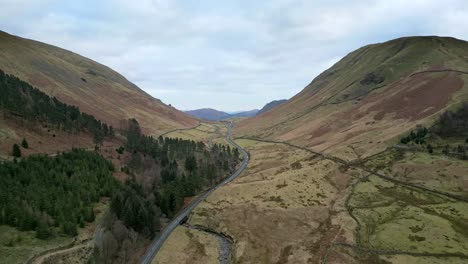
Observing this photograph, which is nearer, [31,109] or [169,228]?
[169,228]

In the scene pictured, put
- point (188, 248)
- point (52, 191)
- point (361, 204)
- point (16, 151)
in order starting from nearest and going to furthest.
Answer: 1. point (188, 248)
2. point (52, 191)
3. point (16, 151)
4. point (361, 204)

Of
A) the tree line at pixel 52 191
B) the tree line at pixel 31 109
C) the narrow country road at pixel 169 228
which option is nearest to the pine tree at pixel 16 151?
the tree line at pixel 52 191

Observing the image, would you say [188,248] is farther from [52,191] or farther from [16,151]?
[16,151]

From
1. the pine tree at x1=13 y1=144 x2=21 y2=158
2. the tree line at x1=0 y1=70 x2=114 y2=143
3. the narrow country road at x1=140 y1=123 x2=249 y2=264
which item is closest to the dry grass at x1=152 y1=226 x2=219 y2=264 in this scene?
the narrow country road at x1=140 y1=123 x2=249 y2=264

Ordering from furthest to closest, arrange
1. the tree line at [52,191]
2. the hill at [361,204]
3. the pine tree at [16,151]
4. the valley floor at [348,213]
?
the pine tree at [16,151]
the hill at [361,204]
the valley floor at [348,213]
the tree line at [52,191]

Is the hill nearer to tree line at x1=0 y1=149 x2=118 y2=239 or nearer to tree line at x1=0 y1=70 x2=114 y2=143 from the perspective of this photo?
tree line at x1=0 y1=149 x2=118 y2=239

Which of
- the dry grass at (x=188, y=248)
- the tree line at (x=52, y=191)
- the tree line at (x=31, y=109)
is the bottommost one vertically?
the dry grass at (x=188, y=248)

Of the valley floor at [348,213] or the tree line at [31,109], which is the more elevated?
the tree line at [31,109]

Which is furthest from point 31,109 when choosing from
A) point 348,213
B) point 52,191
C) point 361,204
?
point 361,204

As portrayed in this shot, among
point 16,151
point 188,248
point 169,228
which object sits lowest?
point 188,248

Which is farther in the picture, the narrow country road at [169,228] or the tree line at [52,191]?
the narrow country road at [169,228]

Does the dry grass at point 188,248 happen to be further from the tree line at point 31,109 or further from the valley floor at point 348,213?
the tree line at point 31,109
